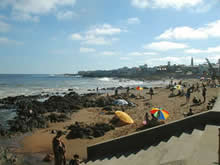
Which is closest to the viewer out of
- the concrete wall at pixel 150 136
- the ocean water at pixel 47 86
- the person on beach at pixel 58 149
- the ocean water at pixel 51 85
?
the person on beach at pixel 58 149

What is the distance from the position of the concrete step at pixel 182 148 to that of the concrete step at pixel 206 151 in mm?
154

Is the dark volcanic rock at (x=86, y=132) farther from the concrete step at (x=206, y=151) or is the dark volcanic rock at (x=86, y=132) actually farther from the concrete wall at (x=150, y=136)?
the concrete step at (x=206, y=151)

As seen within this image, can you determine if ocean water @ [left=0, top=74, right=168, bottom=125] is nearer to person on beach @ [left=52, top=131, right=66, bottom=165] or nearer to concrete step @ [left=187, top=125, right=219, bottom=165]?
person on beach @ [left=52, top=131, right=66, bottom=165]

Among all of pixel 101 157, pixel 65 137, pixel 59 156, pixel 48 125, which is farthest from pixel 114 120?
pixel 59 156

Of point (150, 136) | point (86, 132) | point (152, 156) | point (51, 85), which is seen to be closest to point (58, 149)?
point (152, 156)

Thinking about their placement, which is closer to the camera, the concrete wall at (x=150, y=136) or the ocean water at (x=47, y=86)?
the concrete wall at (x=150, y=136)

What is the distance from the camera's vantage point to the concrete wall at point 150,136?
5.56 metres

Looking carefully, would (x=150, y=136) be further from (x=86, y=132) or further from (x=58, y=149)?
(x=86, y=132)

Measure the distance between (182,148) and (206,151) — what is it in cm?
59

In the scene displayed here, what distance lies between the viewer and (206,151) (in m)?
3.99

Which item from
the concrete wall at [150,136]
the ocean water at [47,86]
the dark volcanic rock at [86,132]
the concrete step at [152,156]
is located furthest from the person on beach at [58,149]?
the ocean water at [47,86]

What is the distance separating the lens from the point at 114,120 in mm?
12430

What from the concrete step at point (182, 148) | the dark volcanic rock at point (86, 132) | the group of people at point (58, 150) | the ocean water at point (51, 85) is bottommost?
the dark volcanic rock at point (86, 132)

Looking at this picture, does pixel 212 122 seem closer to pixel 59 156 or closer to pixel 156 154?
pixel 156 154
